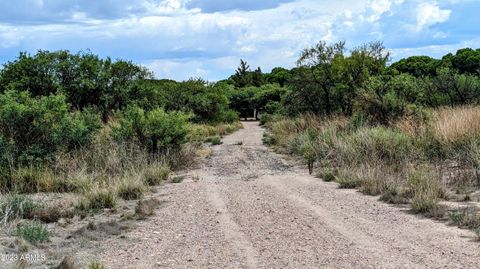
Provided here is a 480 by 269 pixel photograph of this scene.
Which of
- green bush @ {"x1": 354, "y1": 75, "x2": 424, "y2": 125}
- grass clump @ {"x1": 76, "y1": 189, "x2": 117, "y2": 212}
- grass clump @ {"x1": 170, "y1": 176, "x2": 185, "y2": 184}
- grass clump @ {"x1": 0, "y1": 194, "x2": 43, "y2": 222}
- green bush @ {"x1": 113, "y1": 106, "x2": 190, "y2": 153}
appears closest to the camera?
grass clump @ {"x1": 0, "y1": 194, "x2": 43, "y2": 222}

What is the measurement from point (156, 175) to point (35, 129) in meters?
3.47

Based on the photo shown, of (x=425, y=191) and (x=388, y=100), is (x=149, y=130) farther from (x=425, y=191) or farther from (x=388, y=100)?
(x=388, y=100)

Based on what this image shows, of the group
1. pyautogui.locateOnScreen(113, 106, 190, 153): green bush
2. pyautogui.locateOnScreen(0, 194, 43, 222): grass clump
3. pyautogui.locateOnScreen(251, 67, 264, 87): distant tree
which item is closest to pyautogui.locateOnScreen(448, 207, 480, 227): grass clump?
pyautogui.locateOnScreen(0, 194, 43, 222): grass clump

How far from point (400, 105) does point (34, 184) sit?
1338 cm

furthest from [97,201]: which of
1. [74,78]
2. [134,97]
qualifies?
[134,97]

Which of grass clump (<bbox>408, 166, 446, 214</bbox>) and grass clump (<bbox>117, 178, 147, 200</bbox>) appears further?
grass clump (<bbox>117, 178, 147, 200</bbox>)

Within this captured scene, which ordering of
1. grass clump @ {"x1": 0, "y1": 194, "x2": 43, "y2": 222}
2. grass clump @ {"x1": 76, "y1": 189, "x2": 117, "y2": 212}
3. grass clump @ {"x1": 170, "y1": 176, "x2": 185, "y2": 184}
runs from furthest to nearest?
grass clump @ {"x1": 170, "y1": 176, "x2": 185, "y2": 184} < grass clump @ {"x1": 76, "y1": 189, "x2": 117, "y2": 212} < grass clump @ {"x1": 0, "y1": 194, "x2": 43, "y2": 222}

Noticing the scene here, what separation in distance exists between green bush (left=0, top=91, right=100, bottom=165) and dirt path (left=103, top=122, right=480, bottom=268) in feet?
13.0

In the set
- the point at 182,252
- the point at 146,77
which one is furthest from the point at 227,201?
the point at 146,77

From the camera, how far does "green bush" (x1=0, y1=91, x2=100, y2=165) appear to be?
46.5ft

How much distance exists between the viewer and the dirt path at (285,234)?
6703mm

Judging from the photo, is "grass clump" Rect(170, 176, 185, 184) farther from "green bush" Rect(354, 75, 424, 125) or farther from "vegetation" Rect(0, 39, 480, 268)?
"green bush" Rect(354, 75, 424, 125)

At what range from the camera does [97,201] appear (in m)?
10.8

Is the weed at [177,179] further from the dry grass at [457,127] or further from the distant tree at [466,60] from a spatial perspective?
the distant tree at [466,60]
